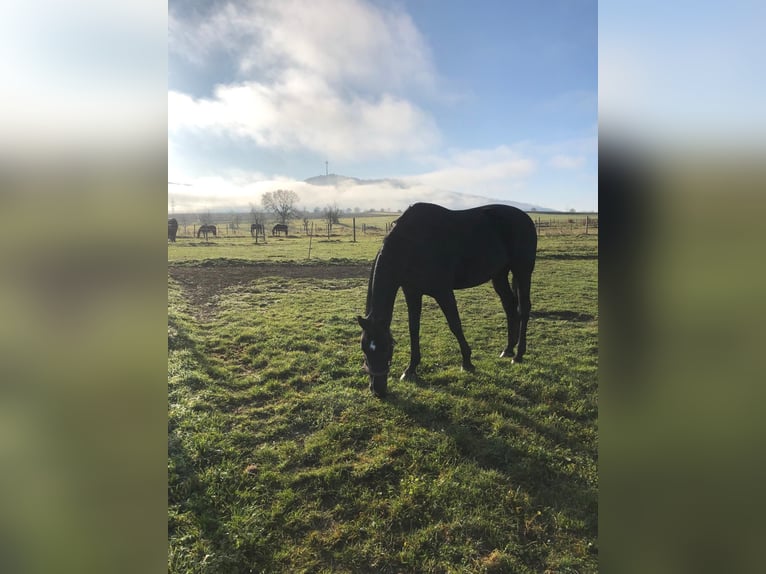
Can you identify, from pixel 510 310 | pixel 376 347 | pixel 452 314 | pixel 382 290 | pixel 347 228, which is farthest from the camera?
pixel 347 228

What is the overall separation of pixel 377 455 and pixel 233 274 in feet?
43.9

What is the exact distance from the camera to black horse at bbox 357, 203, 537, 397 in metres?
5.27

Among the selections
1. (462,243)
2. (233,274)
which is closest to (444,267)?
(462,243)

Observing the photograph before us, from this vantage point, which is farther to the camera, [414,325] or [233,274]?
[233,274]

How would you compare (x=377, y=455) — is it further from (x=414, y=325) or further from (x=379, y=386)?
(x=414, y=325)

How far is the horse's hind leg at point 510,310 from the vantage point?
6.73 m

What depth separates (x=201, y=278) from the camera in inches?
588

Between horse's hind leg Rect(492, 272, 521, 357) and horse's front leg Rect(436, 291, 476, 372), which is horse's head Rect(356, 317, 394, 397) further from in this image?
horse's hind leg Rect(492, 272, 521, 357)

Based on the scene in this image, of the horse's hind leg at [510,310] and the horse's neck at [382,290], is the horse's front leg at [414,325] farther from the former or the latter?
the horse's hind leg at [510,310]

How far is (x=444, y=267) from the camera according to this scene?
Result: 5.75 metres
